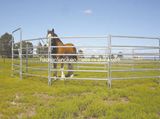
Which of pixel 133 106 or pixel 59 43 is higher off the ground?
pixel 59 43

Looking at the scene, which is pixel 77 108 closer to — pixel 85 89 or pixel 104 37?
pixel 85 89

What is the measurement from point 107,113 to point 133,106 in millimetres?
803

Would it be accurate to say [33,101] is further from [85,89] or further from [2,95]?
[85,89]

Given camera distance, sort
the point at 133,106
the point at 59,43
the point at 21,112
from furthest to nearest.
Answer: the point at 59,43
the point at 133,106
the point at 21,112

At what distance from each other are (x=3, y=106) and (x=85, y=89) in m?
2.69

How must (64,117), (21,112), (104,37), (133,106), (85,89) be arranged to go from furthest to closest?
1. (104,37)
2. (85,89)
3. (133,106)
4. (21,112)
5. (64,117)

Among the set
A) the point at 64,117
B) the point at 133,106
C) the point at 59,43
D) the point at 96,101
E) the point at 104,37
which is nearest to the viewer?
the point at 64,117

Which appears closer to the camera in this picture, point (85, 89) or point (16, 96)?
point (16, 96)

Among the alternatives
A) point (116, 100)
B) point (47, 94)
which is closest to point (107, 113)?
point (116, 100)

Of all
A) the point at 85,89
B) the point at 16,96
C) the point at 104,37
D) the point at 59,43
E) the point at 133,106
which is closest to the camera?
the point at 133,106

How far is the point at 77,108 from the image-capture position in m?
4.57

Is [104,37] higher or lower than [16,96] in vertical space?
higher

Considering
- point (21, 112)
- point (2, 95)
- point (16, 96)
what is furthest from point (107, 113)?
point (2, 95)

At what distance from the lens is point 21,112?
4.47 m
